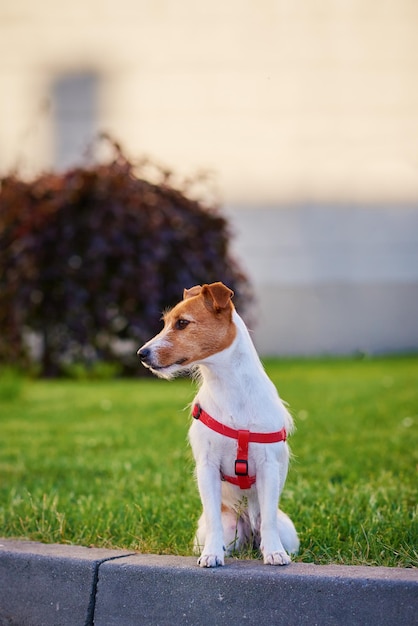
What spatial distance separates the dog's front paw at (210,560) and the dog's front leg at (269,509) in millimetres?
158

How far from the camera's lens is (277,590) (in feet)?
10.4

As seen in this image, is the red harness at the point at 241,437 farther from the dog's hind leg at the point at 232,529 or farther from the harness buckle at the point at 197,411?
the dog's hind leg at the point at 232,529

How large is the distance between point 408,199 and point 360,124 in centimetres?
123

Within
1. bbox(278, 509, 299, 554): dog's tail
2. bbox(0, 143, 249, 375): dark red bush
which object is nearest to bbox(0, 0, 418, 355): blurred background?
bbox(0, 143, 249, 375): dark red bush

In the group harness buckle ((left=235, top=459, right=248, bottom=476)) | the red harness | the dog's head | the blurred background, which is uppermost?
the blurred background

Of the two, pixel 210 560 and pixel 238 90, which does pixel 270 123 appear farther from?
pixel 210 560

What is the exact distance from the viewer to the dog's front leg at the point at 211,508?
3338 millimetres

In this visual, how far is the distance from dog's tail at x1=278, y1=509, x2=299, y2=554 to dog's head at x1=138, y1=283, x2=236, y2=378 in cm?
71

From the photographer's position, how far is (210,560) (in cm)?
Answer: 330

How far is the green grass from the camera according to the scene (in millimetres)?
3824

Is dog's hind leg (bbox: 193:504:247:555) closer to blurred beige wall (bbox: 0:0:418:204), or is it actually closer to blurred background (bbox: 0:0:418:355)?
blurred background (bbox: 0:0:418:355)

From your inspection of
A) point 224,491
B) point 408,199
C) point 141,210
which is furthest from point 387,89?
point 224,491

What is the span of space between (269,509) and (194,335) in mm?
665

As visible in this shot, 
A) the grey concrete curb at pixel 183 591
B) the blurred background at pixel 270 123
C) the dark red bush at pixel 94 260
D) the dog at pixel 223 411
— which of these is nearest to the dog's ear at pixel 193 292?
the dog at pixel 223 411
